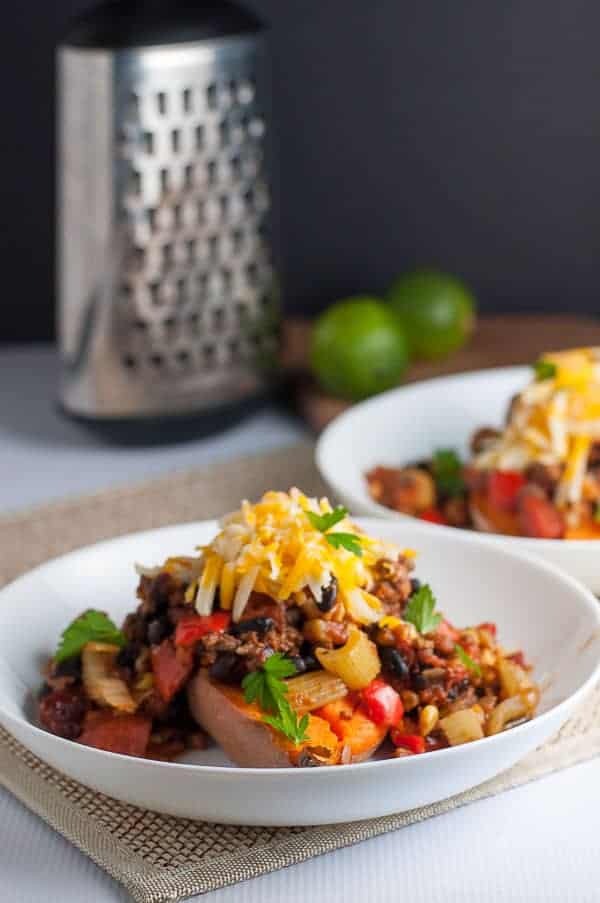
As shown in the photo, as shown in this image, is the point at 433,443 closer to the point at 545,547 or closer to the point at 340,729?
the point at 545,547

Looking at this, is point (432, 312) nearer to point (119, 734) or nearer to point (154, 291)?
point (154, 291)

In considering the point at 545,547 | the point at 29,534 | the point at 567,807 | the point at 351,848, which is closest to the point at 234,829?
the point at 351,848

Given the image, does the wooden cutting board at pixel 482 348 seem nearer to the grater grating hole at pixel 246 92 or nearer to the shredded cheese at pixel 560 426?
the grater grating hole at pixel 246 92

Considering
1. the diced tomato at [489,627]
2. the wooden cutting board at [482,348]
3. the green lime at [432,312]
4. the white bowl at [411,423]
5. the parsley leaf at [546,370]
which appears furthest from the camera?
the green lime at [432,312]

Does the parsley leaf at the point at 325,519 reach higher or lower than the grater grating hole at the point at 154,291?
higher

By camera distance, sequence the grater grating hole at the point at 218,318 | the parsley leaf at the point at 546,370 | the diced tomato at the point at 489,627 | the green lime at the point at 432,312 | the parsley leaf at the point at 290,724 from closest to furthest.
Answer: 1. the parsley leaf at the point at 290,724
2. the diced tomato at the point at 489,627
3. the parsley leaf at the point at 546,370
4. the grater grating hole at the point at 218,318
5. the green lime at the point at 432,312

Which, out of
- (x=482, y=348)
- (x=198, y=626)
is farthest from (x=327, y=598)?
(x=482, y=348)

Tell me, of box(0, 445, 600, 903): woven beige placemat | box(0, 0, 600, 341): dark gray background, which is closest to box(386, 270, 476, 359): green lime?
box(0, 0, 600, 341): dark gray background

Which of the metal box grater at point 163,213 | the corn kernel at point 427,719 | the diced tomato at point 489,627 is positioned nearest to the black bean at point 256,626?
the corn kernel at point 427,719
